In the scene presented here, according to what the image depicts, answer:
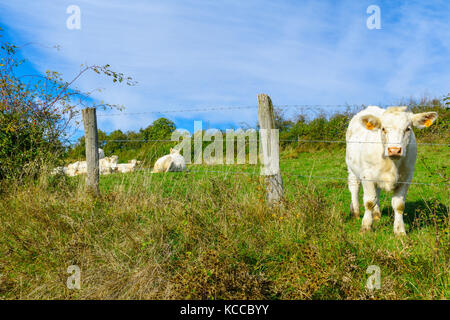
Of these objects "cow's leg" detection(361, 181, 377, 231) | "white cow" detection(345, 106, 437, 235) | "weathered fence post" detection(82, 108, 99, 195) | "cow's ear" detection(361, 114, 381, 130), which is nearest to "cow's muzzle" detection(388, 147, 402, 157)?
"white cow" detection(345, 106, 437, 235)

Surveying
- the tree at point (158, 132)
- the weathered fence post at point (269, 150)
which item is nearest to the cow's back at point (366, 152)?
the weathered fence post at point (269, 150)

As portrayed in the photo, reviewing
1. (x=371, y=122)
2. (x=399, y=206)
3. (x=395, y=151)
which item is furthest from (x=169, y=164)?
(x=395, y=151)

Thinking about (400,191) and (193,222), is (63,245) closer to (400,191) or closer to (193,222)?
(193,222)

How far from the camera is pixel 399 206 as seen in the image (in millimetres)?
4848

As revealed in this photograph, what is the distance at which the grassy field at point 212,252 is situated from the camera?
311 cm

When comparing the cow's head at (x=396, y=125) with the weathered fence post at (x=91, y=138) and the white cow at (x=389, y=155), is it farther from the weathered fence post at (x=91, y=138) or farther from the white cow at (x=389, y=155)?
the weathered fence post at (x=91, y=138)

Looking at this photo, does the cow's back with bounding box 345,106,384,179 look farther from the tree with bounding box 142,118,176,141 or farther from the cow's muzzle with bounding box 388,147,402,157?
the tree with bounding box 142,118,176,141

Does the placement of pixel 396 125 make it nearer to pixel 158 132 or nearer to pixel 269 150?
pixel 269 150

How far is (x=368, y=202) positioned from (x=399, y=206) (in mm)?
412

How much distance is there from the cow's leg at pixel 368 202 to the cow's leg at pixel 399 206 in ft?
0.95

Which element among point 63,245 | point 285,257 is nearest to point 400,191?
point 285,257

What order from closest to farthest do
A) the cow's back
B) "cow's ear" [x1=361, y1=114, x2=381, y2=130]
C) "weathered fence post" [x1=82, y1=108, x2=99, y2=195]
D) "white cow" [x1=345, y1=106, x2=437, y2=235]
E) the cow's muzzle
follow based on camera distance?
1. the cow's muzzle
2. "white cow" [x1=345, y1=106, x2=437, y2=235]
3. "cow's ear" [x1=361, y1=114, x2=381, y2=130]
4. the cow's back
5. "weathered fence post" [x1=82, y1=108, x2=99, y2=195]

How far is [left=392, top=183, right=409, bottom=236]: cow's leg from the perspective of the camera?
4754 mm
